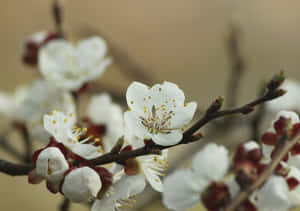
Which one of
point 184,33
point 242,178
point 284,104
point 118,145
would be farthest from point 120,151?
point 184,33

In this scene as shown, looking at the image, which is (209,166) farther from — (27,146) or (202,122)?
(27,146)

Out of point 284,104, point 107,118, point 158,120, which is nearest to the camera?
point 158,120

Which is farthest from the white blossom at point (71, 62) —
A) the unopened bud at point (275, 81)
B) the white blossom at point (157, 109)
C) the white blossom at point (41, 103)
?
the unopened bud at point (275, 81)

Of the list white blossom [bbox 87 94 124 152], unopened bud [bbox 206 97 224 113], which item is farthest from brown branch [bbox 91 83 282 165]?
white blossom [bbox 87 94 124 152]

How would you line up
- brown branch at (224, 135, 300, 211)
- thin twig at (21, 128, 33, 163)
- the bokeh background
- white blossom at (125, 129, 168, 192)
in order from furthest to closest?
the bokeh background → thin twig at (21, 128, 33, 163) → white blossom at (125, 129, 168, 192) → brown branch at (224, 135, 300, 211)

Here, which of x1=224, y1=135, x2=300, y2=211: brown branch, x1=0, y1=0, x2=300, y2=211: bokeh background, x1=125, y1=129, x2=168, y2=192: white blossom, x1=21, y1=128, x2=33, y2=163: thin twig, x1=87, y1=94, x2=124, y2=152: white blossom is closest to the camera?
x1=224, y1=135, x2=300, y2=211: brown branch

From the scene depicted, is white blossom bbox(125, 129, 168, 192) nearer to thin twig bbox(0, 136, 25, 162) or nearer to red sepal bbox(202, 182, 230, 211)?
red sepal bbox(202, 182, 230, 211)

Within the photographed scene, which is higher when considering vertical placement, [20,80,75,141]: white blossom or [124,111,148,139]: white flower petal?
[124,111,148,139]: white flower petal
